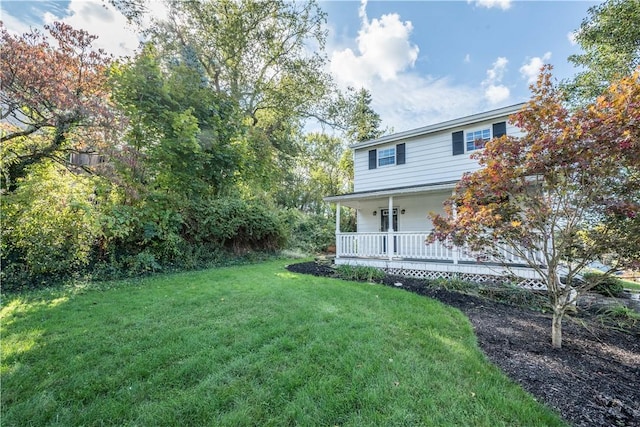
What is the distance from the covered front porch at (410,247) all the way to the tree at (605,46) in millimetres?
8999

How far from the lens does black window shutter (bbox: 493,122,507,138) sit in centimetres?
963

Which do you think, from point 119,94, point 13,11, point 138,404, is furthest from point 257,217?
point 138,404

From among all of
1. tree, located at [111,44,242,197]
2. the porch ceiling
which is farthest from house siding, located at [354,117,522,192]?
tree, located at [111,44,242,197]

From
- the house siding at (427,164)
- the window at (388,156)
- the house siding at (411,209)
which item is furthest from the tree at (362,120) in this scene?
the house siding at (411,209)

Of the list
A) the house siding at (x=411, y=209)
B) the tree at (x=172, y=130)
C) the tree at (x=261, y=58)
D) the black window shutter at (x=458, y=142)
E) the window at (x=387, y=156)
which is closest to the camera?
the tree at (x=172, y=130)

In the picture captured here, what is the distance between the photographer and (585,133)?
10.9 feet

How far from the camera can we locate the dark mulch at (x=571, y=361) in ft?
7.94

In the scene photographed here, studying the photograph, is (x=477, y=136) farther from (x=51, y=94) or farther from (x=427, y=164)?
(x=51, y=94)

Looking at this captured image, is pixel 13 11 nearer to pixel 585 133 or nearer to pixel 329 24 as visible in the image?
pixel 585 133

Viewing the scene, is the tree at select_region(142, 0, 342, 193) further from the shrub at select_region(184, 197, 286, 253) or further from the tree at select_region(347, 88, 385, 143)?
the tree at select_region(347, 88, 385, 143)

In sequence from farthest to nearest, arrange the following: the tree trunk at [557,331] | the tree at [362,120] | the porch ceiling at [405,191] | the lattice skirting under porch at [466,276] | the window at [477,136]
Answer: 1. the tree at [362,120]
2. the window at [477,136]
3. the porch ceiling at [405,191]
4. the lattice skirting under porch at [466,276]
5. the tree trunk at [557,331]

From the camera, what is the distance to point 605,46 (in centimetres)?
1198

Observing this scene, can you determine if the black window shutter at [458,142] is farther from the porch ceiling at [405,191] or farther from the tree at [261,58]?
the tree at [261,58]

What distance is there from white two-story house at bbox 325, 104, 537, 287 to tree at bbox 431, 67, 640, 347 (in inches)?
160
